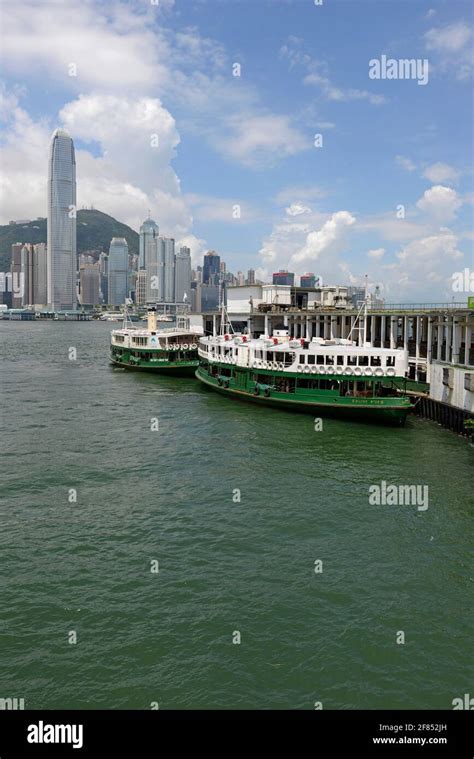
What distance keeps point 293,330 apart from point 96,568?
213 ft

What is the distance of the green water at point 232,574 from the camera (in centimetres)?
1482

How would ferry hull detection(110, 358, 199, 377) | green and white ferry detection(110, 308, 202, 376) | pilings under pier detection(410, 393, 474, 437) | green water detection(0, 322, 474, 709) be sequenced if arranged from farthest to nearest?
green and white ferry detection(110, 308, 202, 376) < ferry hull detection(110, 358, 199, 377) < pilings under pier detection(410, 393, 474, 437) < green water detection(0, 322, 474, 709)

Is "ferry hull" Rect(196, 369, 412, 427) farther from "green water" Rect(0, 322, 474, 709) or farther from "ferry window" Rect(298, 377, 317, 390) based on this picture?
"green water" Rect(0, 322, 474, 709)

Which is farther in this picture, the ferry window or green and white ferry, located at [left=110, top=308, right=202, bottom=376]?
green and white ferry, located at [left=110, top=308, right=202, bottom=376]

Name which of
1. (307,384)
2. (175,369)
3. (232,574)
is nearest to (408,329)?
(307,384)

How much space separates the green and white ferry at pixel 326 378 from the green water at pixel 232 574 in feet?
19.2

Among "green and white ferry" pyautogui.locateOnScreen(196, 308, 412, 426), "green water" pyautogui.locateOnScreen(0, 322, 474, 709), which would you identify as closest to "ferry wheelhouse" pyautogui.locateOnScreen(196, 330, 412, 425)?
"green and white ferry" pyautogui.locateOnScreen(196, 308, 412, 426)

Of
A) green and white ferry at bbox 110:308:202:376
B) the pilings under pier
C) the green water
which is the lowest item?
the green water

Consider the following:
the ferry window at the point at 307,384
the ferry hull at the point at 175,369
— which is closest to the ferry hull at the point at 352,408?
the ferry window at the point at 307,384

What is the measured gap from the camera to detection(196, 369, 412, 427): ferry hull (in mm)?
43250

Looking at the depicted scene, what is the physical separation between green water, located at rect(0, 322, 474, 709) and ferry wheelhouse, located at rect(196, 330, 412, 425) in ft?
18.3

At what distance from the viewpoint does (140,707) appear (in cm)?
1391
